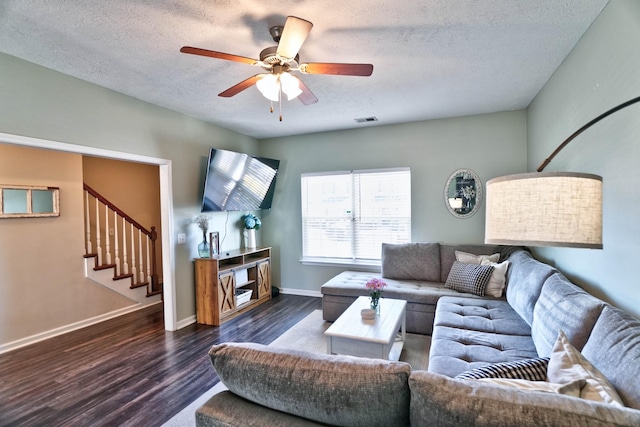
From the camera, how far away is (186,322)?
154 inches

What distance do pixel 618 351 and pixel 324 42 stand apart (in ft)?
8.08

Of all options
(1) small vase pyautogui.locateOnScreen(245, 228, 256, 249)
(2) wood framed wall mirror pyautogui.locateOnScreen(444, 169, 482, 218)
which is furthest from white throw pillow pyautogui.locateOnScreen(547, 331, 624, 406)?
(1) small vase pyautogui.locateOnScreen(245, 228, 256, 249)

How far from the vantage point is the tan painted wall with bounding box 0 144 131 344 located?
11.0 feet

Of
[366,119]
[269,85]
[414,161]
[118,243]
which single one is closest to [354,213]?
[414,161]

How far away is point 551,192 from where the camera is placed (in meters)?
1.13

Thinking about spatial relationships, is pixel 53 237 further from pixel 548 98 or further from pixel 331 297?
pixel 548 98

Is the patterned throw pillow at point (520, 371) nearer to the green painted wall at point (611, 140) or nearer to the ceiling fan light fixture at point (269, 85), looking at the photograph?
the green painted wall at point (611, 140)

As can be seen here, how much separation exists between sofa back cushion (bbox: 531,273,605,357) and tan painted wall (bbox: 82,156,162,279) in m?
5.32

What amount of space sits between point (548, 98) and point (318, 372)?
3.58m

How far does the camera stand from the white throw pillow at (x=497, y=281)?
3246 millimetres

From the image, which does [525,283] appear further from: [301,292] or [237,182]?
[237,182]

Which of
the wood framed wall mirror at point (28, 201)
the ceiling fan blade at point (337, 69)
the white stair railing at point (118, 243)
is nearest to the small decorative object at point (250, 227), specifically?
the white stair railing at point (118, 243)

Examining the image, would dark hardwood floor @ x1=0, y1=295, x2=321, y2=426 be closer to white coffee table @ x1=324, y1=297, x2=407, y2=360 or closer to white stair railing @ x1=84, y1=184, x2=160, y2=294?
white stair railing @ x1=84, y1=184, x2=160, y2=294

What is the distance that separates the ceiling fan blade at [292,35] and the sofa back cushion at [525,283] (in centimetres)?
250
